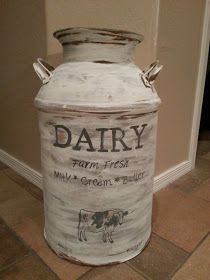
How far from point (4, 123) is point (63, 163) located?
3.64 ft

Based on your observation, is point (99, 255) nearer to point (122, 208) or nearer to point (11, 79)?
point (122, 208)

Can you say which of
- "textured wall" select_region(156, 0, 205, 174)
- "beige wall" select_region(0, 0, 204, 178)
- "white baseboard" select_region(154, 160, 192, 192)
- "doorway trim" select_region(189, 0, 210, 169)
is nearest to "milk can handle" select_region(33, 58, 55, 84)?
"beige wall" select_region(0, 0, 204, 178)

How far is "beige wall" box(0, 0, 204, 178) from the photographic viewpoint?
1.18 meters

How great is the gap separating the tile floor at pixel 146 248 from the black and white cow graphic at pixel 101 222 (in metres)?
0.15

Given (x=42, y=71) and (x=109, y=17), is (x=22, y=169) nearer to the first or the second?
(x=42, y=71)

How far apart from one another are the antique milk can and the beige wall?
33 centimetres

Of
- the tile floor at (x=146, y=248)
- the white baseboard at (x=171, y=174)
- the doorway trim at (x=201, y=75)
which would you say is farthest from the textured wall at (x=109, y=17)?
the tile floor at (x=146, y=248)

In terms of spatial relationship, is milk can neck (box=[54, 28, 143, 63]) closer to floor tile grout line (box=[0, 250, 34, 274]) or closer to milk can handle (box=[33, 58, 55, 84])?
milk can handle (box=[33, 58, 55, 84])

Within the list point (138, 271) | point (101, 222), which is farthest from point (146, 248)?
point (101, 222)

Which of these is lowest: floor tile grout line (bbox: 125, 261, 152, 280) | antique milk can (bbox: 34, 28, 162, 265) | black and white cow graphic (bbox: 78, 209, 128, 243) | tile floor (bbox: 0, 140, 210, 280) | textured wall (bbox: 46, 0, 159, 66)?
tile floor (bbox: 0, 140, 210, 280)

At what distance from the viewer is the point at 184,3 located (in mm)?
1368

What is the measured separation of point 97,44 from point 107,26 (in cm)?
42

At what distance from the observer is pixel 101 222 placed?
37.4 inches

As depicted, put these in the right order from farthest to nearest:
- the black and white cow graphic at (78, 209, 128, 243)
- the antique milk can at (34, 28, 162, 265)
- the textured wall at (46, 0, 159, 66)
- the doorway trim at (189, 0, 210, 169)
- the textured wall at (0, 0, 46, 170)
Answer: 1. the doorway trim at (189, 0, 210, 169)
2. the textured wall at (0, 0, 46, 170)
3. the textured wall at (46, 0, 159, 66)
4. the black and white cow graphic at (78, 209, 128, 243)
5. the antique milk can at (34, 28, 162, 265)
